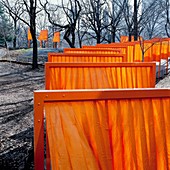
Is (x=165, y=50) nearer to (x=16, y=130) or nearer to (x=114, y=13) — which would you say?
(x=16, y=130)

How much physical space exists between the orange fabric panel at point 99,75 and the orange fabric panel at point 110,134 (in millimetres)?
2797

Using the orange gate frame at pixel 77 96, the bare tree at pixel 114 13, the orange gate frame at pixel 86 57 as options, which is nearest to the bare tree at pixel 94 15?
the bare tree at pixel 114 13

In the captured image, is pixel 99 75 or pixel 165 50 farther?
pixel 165 50

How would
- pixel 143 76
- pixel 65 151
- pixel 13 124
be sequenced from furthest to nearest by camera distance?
pixel 13 124 < pixel 143 76 < pixel 65 151

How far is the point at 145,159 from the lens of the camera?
220cm

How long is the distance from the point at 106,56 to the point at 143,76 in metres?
1.74

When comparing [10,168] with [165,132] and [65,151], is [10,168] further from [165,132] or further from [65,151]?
[165,132]

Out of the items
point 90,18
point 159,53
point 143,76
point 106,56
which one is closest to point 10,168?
point 143,76

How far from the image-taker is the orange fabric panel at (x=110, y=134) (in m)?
2.03

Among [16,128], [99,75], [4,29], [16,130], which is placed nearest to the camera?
[99,75]

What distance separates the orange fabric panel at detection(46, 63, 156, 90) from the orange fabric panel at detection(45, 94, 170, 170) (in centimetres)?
280

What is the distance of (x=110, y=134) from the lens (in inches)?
84.7

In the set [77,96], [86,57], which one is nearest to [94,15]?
[86,57]

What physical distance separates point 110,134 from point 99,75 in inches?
116
